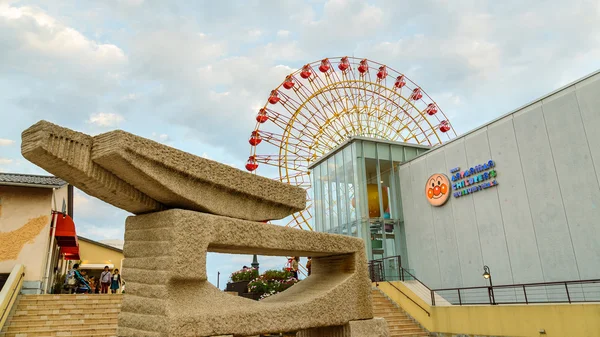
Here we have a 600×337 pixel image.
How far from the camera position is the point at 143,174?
12.7ft

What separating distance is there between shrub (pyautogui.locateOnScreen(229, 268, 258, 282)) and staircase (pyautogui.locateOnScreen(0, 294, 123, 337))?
14.3 ft

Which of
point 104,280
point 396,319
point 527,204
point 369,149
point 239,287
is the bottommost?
point 396,319

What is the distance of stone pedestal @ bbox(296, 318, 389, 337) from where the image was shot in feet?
16.8

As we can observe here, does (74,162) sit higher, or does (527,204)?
(527,204)

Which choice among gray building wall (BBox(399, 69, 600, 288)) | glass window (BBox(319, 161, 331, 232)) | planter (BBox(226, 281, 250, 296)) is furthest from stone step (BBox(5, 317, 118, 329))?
gray building wall (BBox(399, 69, 600, 288))

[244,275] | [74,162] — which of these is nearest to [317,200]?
[244,275]

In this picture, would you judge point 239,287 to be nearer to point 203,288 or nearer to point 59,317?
point 59,317

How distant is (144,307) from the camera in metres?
3.93

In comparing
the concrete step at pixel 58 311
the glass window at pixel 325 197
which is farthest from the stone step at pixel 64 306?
the glass window at pixel 325 197

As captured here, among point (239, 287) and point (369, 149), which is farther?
point (369, 149)

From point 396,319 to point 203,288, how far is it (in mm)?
8816

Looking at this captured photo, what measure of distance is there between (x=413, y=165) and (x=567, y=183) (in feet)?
20.4

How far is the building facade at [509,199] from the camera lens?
10227mm

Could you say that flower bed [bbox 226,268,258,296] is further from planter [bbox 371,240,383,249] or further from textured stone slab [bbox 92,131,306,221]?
textured stone slab [bbox 92,131,306,221]
